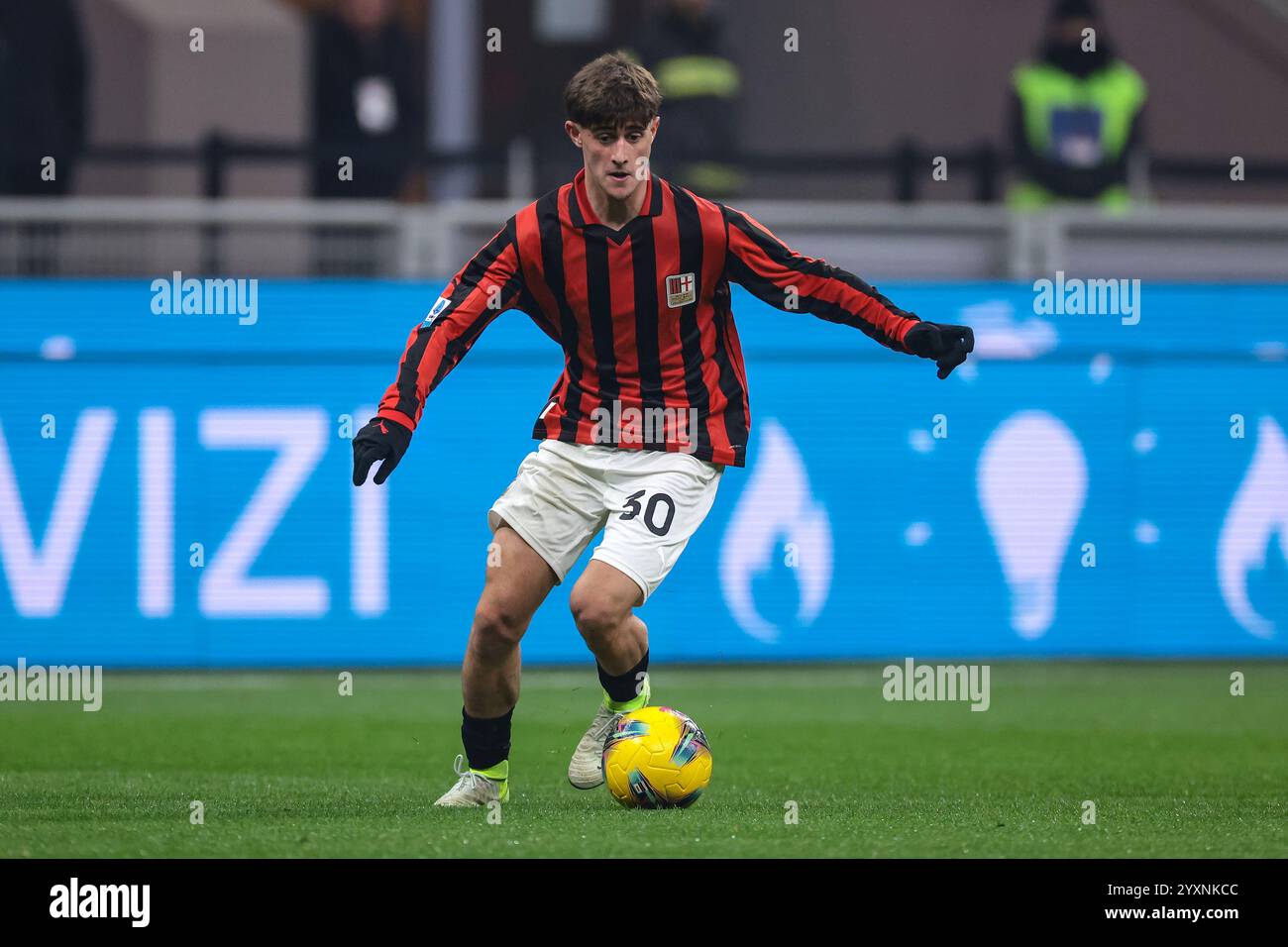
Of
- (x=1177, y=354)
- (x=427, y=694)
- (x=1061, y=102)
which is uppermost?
(x=1061, y=102)

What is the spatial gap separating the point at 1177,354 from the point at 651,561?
5.06 metres

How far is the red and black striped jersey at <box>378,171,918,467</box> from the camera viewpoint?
6.14 m

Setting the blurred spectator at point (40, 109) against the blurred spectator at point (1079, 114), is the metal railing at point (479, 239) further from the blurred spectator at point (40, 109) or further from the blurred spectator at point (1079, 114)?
the blurred spectator at point (1079, 114)

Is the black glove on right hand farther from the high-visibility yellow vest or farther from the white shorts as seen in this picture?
the high-visibility yellow vest

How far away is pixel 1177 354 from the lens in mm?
10383

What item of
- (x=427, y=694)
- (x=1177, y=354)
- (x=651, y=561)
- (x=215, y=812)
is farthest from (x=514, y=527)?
(x=1177, y=354)

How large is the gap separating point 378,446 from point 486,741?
0.95m

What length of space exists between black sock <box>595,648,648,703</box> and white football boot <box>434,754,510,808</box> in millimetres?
425

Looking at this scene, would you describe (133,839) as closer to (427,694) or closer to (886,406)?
(427,694)

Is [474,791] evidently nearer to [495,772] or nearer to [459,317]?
[495,772]

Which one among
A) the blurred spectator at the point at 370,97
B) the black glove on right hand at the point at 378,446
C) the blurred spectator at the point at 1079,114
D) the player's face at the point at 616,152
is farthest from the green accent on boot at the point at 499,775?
the blurred spectator at the point at 1079,114

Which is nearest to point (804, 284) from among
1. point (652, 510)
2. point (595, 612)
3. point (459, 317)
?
point (652, 510)

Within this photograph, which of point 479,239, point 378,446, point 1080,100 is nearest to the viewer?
point 378,446

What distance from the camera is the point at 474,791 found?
6098 millimetres
